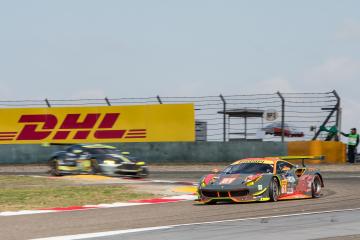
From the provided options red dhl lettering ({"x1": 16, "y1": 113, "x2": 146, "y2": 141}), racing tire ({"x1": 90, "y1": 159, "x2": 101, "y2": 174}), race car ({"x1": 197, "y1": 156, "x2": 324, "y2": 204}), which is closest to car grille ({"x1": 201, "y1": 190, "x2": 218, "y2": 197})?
race car ({"x1": 197, "y1": 156, "x2": 324, "y2": 204})

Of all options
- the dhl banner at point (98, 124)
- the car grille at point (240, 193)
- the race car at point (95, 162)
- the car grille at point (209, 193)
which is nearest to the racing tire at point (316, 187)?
the car grille at point (240, 193)

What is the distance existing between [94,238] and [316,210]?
465 centimetres

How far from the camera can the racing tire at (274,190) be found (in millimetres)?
14141

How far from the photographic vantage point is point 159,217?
1154cm

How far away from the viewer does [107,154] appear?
2281cm

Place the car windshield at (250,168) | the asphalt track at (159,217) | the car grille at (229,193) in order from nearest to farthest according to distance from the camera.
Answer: the asphalt track at (159,217) < the car grille at (229,193) < the car windshield at (250,168)

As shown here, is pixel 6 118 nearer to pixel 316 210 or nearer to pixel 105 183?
pixel 105 183

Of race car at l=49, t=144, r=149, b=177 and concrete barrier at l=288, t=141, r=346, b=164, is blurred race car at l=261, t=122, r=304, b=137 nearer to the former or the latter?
concrete barrier at l=288, t=141, r=346, b=164

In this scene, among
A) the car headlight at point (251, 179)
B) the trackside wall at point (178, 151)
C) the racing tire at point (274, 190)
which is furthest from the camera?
the trackside wall at point (178, 151)

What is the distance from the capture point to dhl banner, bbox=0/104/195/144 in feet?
96.6

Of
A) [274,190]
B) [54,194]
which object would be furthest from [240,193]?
[54,194]

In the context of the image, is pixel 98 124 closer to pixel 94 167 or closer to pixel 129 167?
pixel 94 167

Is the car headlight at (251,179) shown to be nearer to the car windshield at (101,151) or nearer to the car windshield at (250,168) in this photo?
the car windshield at (250,168)

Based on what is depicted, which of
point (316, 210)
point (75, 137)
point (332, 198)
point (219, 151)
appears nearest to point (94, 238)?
point (316, 210)
